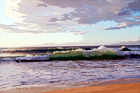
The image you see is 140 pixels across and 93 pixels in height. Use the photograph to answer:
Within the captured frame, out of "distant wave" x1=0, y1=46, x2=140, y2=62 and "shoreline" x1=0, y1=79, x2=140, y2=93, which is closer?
"shoreline" x1=0, y1=79, x2=140, y2=93

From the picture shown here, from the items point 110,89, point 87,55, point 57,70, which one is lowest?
point 110,89

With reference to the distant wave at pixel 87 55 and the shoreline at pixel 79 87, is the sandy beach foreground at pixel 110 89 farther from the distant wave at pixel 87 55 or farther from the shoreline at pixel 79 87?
the distant wave at pixel 87 55

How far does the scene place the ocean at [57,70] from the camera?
1961 millimetres

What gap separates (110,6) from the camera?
7.32 feet

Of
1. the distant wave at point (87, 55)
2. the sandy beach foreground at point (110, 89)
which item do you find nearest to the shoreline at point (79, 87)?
the sandy beach foreground at point (110, 89)

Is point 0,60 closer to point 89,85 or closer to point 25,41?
point 25,41

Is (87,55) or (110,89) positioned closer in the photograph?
(110,89)

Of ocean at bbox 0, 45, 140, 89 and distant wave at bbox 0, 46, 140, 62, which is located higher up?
distant wave at bbox 0, 46, 140, 62

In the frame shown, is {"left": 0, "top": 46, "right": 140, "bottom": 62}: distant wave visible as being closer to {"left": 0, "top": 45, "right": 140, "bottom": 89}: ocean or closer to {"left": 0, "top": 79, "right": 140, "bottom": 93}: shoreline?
{"left": 0, "top": 45, "right": 140, "bottom": 89}: ocean

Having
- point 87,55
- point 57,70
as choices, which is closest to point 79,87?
point 57,70

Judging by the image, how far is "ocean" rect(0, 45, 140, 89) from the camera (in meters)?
1.96

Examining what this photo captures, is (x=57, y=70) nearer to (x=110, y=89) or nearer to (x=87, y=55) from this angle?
(x=87, y=55)

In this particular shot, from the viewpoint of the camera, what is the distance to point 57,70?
2117 mm

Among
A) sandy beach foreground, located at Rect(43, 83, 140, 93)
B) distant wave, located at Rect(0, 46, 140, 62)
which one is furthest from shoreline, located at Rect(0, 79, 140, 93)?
distant wave, located at Rect(0, 46, 140, 62)
